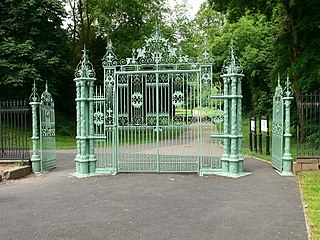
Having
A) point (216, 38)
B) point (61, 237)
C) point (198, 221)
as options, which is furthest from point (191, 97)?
point (216, 38)

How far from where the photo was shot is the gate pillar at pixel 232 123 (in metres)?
10.6

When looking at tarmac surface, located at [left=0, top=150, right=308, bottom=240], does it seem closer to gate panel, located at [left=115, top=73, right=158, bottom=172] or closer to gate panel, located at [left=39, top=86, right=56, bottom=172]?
gate panel, located at [left=39, top=86, right=56, bottom=172]

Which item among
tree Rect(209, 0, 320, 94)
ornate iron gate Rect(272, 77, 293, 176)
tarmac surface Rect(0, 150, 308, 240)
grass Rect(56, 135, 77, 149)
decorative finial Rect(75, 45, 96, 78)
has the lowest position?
tarmac surface Rect(0, 150, 308, 240)

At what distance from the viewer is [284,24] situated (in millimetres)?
18625

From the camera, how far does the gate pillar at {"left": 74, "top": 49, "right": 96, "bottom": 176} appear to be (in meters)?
11.0

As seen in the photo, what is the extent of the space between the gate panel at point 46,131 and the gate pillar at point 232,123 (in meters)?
5.27

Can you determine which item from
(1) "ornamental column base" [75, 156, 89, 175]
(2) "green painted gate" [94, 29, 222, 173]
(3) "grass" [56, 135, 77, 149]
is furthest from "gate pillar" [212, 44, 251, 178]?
(3) "grass" [56, 135, 77, 149]

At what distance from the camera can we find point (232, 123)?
10695 millimetres

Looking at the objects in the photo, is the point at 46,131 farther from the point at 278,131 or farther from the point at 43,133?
the point at 278,131

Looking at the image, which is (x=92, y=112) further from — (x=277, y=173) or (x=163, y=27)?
(x=163, y=27)

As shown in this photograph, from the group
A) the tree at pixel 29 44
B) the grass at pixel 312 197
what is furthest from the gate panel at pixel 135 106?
the tree at pixel 29 44

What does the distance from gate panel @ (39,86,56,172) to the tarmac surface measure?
1155 millimetres

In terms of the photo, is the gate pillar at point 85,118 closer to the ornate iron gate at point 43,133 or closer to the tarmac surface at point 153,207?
the tarmac surface at point 153,207

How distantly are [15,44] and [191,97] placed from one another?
15138 millimetres
